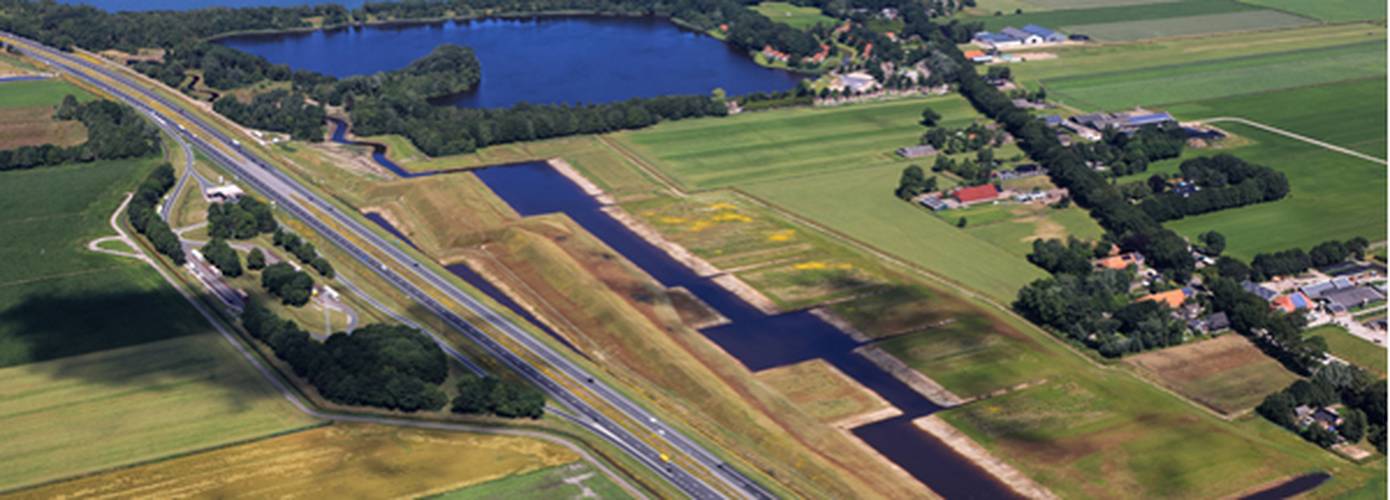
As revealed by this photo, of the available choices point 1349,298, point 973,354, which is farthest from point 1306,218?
point 973,354

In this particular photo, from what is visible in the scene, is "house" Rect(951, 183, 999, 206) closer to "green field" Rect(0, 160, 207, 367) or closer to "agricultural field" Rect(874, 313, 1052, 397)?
"agricultural field" Rect(874, 313, 1052, 397)

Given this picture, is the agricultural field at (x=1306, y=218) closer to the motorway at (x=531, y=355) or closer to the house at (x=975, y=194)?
the house at (x=975, y=194)

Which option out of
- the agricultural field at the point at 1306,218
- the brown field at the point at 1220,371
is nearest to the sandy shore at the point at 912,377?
the brown field at the point at 1220,371

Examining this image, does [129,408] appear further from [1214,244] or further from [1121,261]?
[1214,244]

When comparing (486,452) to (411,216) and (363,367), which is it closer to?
(363,367)

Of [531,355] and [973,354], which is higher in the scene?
[531,355]

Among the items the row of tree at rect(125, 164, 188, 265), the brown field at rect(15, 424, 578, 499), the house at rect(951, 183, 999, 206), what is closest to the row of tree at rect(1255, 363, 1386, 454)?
the house at rect(951, 183, 999, 206)
